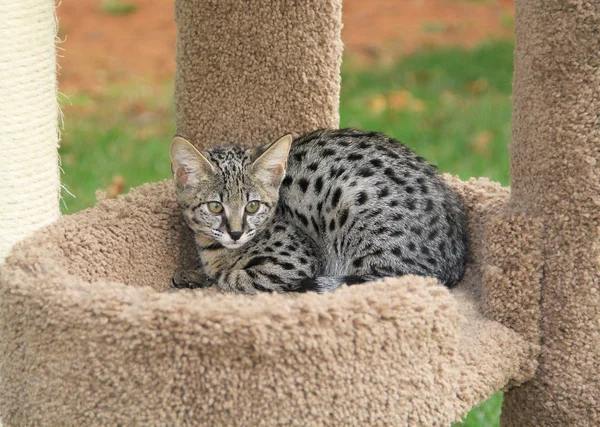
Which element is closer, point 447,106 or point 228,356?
point 228,356

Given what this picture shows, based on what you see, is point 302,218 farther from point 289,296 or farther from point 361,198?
point 289,296

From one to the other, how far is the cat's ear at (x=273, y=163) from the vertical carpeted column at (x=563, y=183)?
0.70m

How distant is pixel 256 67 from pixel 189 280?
779 mm

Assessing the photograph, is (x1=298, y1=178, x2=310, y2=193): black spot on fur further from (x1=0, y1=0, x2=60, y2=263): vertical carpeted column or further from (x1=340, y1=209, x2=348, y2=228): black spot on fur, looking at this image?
(x1=0, y1=0, x2=60, y2=263): vertical carpeted column

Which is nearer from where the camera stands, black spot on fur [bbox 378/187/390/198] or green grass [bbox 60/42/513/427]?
black spot on fur [bbox 378/187/390/198]

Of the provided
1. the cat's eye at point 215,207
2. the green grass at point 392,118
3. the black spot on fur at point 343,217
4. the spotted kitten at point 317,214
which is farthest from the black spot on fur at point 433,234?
the green grass at point 392,118

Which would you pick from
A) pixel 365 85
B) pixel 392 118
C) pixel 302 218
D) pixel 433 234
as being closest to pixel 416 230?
pixel 433 234

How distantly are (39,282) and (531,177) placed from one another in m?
1.34

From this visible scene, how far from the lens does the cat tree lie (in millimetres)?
1819

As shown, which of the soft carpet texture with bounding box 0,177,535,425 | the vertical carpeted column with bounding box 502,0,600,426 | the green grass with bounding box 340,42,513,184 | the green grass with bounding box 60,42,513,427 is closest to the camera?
the soft carpet texture with bounding box 0,177,535,425

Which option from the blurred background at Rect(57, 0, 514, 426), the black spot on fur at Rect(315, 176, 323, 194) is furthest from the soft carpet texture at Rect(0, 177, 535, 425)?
Result: the blurred background at Rect(57, 0, 514, 426)

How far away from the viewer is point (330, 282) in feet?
7.64

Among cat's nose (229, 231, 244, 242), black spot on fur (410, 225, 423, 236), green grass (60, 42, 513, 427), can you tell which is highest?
black spot on fur (410, 225, 423, 236)

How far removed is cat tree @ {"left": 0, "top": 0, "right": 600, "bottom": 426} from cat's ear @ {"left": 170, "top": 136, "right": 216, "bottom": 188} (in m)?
0.17
